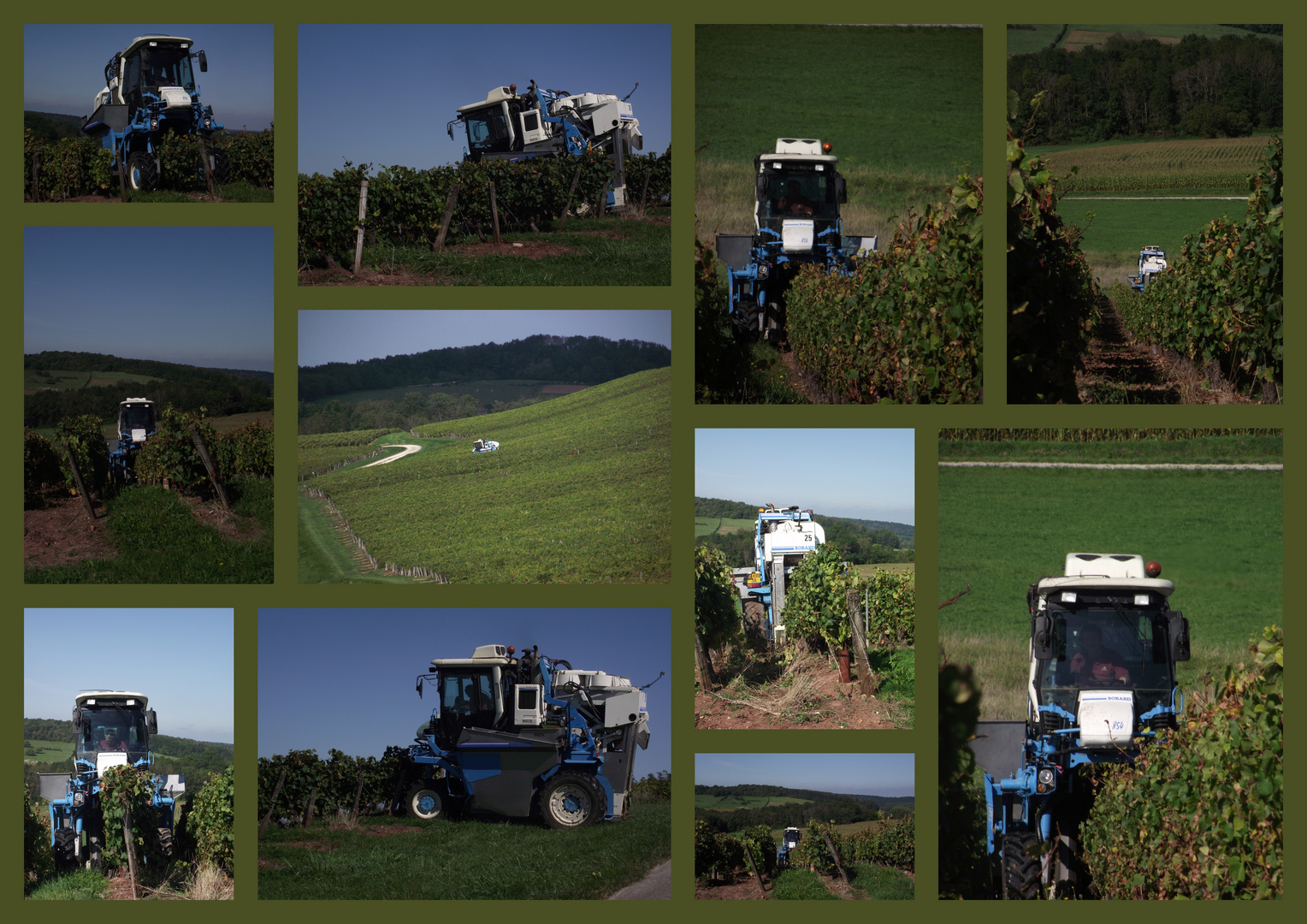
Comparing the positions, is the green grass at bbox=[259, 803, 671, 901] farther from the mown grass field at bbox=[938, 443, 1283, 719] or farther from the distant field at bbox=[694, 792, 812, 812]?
the mown grass field at bbox=[938, 443, 1283, 719]

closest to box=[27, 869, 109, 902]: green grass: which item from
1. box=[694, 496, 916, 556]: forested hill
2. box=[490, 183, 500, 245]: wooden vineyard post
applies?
box=[694, 496, 916, 556]: forested hill

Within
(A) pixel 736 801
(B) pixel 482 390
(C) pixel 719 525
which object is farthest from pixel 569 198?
(A) pixel 736 801

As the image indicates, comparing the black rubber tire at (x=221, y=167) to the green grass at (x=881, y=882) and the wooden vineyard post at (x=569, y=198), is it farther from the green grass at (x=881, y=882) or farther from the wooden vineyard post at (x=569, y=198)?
the green grass at (x=881, y=882)

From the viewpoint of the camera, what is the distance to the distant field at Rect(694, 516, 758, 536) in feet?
23.0

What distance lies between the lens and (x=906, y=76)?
8430 mm

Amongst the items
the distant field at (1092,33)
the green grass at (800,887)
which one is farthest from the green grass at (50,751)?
the distant field at (1092,33)

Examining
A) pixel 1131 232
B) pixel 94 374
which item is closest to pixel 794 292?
pixel 1131 232

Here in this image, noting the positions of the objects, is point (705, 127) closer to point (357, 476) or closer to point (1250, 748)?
point (357, 476)

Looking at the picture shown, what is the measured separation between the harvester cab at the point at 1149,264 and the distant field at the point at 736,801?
22.2 ft

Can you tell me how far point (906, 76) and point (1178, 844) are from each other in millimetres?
6418

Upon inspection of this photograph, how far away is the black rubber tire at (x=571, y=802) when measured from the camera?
883 cm

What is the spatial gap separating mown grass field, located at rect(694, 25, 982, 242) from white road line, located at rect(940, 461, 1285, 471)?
8.97 ft

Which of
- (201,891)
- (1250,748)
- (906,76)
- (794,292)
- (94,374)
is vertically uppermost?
(906,76)

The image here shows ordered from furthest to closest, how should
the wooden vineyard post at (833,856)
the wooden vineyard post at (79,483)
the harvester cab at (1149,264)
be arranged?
the harvester cab at (1149,264)
the wooden vineyard post at (79,483)
the wooden vineyard post at (833,856)
